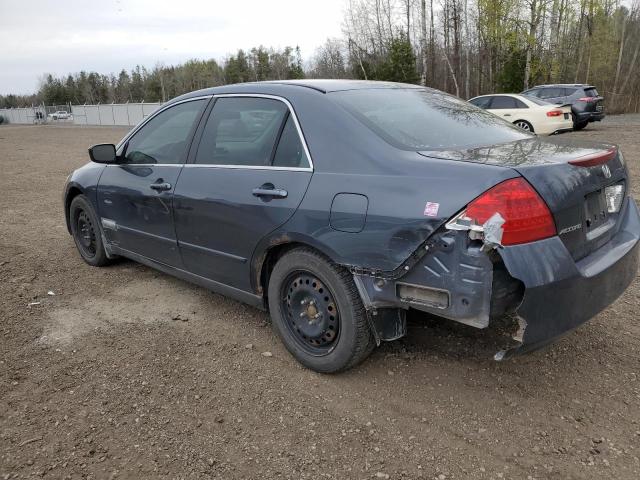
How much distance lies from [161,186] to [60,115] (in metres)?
57.0

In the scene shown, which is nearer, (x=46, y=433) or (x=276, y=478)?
(x=276, y=478)

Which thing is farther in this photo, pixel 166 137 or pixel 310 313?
pixel 166 137

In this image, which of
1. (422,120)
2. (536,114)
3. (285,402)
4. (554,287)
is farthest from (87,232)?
(536,114)

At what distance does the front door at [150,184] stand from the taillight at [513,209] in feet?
7.56

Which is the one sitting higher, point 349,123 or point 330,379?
point 349,123

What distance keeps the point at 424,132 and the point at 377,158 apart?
0.50 m

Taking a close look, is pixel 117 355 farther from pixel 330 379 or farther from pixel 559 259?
pixel 559 259

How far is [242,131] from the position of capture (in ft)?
11.2

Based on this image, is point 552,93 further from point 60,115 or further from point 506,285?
point 60,115

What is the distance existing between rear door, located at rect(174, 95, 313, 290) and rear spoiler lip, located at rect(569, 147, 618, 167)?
1361mm

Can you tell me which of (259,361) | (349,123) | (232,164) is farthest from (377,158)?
(259,361)

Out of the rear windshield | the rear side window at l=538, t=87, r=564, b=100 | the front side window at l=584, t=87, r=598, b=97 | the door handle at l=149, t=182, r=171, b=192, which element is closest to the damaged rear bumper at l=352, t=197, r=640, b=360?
the rear windshield

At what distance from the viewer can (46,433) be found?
258 centimetres

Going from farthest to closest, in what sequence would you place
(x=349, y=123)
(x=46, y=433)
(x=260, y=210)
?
(x=260, y=210) < (x=349, y=123) < (x=46, y=433)
